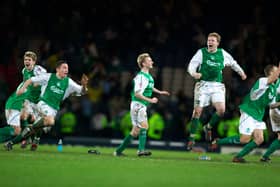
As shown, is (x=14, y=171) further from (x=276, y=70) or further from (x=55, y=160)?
(x=276, y=70)

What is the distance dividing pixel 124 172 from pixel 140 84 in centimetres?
357

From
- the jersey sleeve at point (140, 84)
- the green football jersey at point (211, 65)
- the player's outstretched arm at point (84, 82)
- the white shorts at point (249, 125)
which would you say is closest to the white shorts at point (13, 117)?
the player's outstretched arm at point (84, 82)

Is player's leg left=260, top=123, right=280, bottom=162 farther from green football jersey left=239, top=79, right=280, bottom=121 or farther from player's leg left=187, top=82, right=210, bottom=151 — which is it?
player's leg left=187, top=82, right=210, bottom=151

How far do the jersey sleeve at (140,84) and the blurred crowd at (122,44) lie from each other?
18.4 ft

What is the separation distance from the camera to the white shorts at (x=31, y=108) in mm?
16688

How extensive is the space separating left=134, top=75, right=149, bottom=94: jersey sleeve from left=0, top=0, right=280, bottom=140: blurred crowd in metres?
5.61

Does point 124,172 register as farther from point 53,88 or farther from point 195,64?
point 53,88

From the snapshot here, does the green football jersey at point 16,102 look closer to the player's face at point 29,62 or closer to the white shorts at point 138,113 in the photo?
the player's face at point 29,62

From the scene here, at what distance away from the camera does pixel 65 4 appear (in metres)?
24.5

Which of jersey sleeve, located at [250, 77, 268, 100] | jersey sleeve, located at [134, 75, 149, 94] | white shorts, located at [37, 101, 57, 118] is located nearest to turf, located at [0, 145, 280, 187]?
white shorts, located at [37, 101, 57, 118]

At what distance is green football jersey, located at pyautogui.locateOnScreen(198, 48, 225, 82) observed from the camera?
15.3 meters

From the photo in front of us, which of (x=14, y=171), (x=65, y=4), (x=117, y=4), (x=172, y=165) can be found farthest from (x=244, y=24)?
(x=14, y=171)

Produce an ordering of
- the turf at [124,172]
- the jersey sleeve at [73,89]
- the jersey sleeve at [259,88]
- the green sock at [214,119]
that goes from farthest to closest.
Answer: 1. the jersey sleeve at [73,89]
2. the green sock at [214,119]
3. the jersey sleeve at [259,88]
4. the turf at [124,172]

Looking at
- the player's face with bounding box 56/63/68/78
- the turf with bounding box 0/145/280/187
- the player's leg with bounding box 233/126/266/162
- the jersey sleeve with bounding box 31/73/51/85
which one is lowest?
the turf with bounding box 0/145/280/187
